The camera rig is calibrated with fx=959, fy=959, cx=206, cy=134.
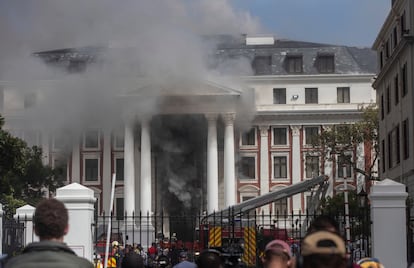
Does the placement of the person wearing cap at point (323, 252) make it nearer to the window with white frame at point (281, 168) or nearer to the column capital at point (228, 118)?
the column capital at point (228, 118)

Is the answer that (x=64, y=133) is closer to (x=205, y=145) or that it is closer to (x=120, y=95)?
(x=120, y=95)

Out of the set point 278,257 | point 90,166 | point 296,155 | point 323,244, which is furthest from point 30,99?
point 323,244

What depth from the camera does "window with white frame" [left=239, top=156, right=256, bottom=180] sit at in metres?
82.9

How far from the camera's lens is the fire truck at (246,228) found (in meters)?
20.6

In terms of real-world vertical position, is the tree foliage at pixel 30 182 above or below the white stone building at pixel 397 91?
below

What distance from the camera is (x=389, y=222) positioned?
16.2m

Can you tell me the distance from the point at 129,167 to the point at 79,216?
62.7 metres

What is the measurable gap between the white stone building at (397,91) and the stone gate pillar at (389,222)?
30.5m

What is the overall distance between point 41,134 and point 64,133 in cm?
185

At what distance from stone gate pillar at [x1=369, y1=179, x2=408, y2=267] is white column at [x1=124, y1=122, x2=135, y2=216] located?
2477 inches

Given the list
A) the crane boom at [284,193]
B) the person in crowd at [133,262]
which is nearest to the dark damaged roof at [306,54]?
the crane boom at [284,193]

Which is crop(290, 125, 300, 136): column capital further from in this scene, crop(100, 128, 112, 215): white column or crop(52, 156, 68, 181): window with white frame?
crop(52, 156, 68, 181): window with white frame

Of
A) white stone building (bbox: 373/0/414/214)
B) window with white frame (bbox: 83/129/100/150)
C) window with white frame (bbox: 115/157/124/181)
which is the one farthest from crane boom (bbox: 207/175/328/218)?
window with white frame (bbox: 115/157/124/181)

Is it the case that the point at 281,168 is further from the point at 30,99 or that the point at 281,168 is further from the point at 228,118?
the point at 30,99
